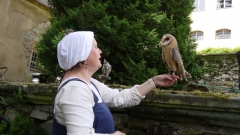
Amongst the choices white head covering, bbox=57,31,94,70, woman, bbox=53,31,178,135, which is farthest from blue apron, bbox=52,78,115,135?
white head covering, bbox=57,31,94,70

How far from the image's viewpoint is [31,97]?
114 inches

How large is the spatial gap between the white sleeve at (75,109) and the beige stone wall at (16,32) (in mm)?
9636

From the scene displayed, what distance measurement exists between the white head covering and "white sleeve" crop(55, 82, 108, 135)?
0.56ft

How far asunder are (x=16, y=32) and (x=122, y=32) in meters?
7.53

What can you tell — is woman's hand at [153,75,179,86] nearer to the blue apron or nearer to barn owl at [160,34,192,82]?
barn owl at [160,34,192,82]

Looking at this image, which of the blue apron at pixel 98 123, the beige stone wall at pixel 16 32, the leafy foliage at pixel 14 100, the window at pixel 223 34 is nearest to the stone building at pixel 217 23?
the window at pixel 223 34

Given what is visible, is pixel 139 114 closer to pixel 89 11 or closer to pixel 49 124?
pixel 49 124

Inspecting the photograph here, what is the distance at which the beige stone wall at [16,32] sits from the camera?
10.2 m

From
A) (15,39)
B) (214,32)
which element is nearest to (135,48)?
(15,39)

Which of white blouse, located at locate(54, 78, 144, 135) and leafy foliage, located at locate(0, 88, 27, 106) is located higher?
white blouse, located at locate(54, 78, 144, 135)

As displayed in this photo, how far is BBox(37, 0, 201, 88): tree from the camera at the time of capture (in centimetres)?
463

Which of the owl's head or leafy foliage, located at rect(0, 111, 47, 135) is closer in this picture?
the owl's head

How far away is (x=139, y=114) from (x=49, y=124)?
1075mm

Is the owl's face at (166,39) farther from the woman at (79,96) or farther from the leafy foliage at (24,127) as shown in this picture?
the leafy foliage at (24,127)
